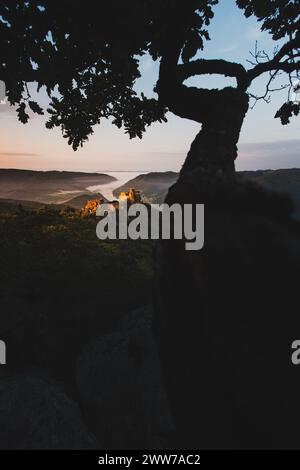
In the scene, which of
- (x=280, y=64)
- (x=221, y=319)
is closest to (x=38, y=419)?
(x=221, y=319)

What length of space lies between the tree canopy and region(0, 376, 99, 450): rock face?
6.02m

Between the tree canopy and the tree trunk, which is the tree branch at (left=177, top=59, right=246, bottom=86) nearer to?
the tree canopy

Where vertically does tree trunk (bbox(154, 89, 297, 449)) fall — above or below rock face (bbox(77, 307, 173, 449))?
above

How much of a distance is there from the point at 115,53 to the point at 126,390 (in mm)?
7410

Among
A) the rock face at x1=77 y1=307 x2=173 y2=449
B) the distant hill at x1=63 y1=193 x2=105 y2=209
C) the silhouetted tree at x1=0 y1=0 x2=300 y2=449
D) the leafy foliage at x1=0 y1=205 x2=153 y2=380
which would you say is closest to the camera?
the silhouetted tree at x1=0 y1=0 x2=300 y2=449

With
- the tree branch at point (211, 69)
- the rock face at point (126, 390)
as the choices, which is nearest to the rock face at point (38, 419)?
the rock face at point (126, 390)

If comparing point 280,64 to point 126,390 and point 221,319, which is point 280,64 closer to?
point 221,319

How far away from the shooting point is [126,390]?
677 centimetres

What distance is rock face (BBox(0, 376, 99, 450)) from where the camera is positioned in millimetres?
5676

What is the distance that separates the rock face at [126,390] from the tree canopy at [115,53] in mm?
5384

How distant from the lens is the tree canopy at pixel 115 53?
6.26 m

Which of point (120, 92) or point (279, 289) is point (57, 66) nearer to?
point (120, 92)

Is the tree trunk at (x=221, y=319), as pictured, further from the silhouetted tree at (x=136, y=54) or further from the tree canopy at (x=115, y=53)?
the tree canopy at (x=115, y=53)

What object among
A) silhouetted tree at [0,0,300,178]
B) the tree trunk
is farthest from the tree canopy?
the tree trunk
